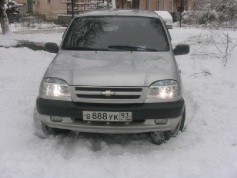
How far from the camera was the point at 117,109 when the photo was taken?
15.3 feet

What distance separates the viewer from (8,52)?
1175 cm

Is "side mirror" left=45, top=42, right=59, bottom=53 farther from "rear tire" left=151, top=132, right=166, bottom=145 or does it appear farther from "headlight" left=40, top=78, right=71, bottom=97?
"rear tire" left=151, top=132, right=166, bottom=145

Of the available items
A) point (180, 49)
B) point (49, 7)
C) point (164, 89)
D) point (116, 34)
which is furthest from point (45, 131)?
point (49, 7)

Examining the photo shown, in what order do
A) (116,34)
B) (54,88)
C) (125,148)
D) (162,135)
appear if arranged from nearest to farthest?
(54,88)
(125,148)
(162,135)
(116,34)

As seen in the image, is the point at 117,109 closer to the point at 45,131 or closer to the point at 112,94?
the point at 112,94

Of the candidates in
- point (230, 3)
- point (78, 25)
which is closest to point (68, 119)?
point (78, 25)

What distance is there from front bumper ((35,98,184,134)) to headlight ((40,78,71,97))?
0.10 metres

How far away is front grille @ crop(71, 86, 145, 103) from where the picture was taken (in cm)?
466

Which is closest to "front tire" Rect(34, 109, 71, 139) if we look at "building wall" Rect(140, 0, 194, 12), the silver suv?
the silver suv

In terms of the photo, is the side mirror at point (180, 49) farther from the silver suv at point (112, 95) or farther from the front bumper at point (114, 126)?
the front bumper at point (114, 126)

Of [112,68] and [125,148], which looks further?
[125,148]

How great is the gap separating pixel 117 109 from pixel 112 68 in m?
0.56

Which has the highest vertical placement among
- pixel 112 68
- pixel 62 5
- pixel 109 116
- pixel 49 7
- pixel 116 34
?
pixel 116 34

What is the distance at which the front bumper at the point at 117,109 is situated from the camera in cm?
470
